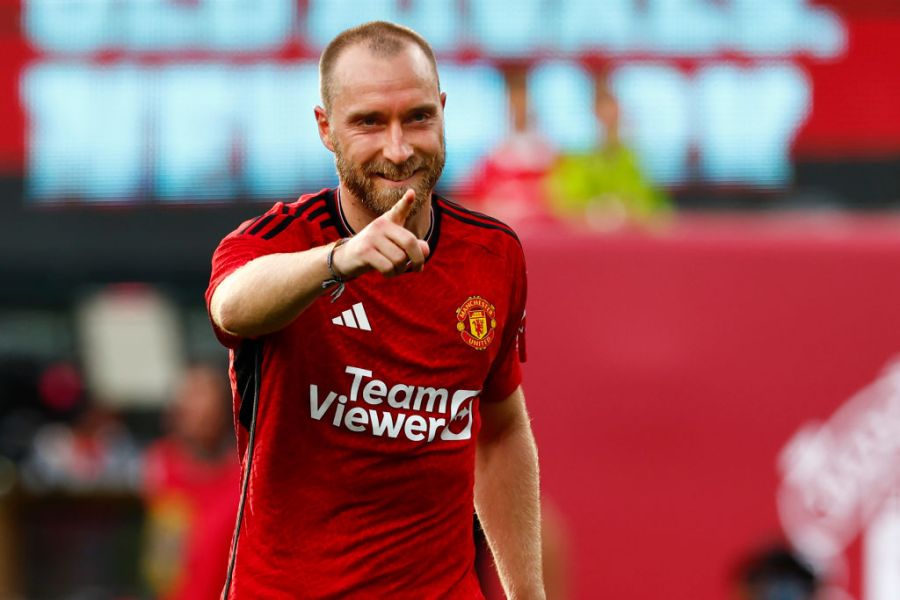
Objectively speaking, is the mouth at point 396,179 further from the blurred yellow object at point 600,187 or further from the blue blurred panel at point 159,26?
the blue blurred panel at point 159,26

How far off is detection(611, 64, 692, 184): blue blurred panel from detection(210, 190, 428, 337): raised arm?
743cm

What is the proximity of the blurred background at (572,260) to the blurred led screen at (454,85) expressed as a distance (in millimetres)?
18

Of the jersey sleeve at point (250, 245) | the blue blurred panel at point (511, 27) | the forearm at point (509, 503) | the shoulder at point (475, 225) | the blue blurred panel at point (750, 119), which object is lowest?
the blue blurred panel at point (750, 119)

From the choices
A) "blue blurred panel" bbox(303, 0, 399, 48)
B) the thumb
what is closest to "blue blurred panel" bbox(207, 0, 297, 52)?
"blue blurred panel" bbox(303, 0, 399, 48)

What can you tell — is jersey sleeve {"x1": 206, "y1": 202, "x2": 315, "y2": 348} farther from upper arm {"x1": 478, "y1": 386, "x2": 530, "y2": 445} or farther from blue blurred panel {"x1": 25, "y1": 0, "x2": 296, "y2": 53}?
blue blurred panel {"x1": 25, "y1": 0, "x2": 296, "y2": 53}

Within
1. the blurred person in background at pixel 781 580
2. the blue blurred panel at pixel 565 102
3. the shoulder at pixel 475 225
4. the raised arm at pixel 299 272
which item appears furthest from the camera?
the blue blurred panel at pixel 565 102

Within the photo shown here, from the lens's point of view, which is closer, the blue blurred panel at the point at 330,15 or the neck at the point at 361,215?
the neck at the point at 361,215

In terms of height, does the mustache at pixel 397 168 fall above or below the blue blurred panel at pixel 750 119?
above

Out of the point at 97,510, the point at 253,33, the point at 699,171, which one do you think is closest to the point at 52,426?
the point at 97,510

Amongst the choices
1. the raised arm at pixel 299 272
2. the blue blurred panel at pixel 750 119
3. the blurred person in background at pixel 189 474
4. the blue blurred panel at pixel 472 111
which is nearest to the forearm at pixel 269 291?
the raised arm at pixel 299 272

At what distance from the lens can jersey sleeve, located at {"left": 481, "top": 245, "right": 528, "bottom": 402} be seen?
375 cm

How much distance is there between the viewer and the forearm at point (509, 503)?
3.95 m

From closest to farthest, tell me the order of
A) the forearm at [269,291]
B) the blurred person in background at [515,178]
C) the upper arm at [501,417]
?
the forearm at [269,291] < the upper arm at [501,417] < the blurred person in background at [515,178]

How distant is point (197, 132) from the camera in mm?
10938
